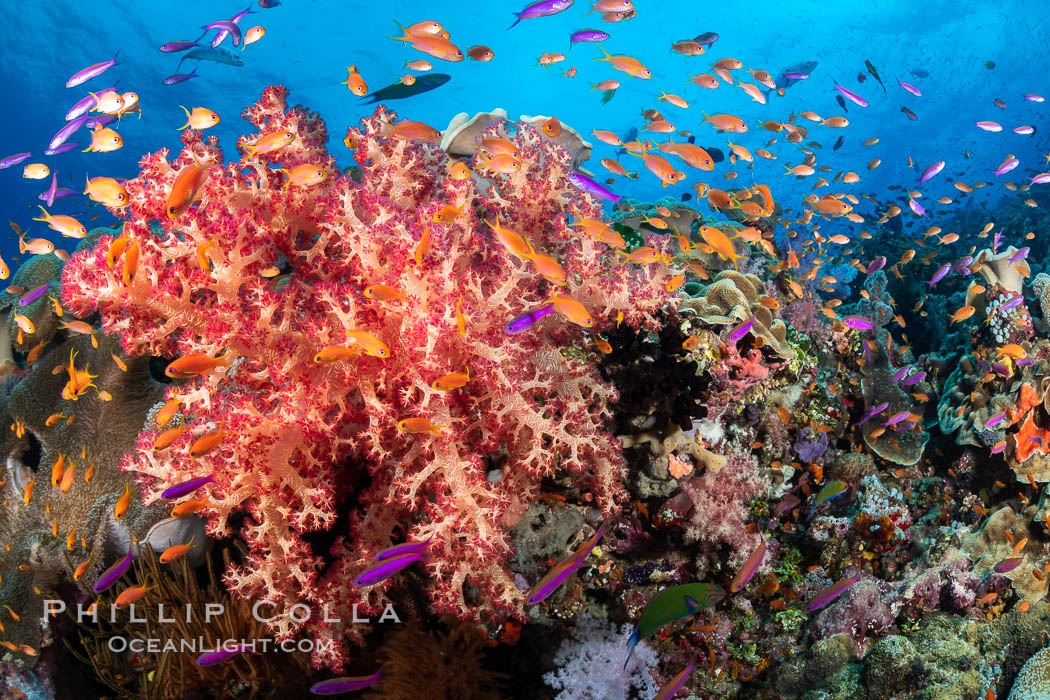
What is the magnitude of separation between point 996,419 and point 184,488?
7.54m

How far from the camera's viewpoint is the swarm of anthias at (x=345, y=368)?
2.55 meters

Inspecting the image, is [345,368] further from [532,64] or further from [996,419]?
[532,64]

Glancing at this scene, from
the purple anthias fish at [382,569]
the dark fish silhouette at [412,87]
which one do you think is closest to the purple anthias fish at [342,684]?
the purple anthias fish at [382,569]

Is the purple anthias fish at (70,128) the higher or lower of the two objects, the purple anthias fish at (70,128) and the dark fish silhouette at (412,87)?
the higher

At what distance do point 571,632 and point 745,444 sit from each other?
2327mm

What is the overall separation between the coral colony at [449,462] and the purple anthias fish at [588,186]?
3 cm

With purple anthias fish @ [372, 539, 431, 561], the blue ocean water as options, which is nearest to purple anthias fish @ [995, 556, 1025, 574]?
purple anthias fish @ [372, 539, 431, 561]

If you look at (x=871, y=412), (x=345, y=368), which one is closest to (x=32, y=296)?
(x=345, y=368)

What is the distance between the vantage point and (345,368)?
2.60 metres

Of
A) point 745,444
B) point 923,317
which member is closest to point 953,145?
point 923,317

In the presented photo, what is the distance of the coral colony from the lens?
8.65ft

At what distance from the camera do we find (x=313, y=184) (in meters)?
3.29

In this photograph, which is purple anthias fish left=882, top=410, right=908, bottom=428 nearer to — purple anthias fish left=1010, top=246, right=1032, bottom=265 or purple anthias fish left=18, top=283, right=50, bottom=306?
purple anthias fish left=1010, top=246, right=1032, bottom=265

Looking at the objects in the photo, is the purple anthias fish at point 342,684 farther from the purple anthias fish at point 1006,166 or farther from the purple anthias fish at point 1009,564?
the purple anthias fish at point 1006,166
